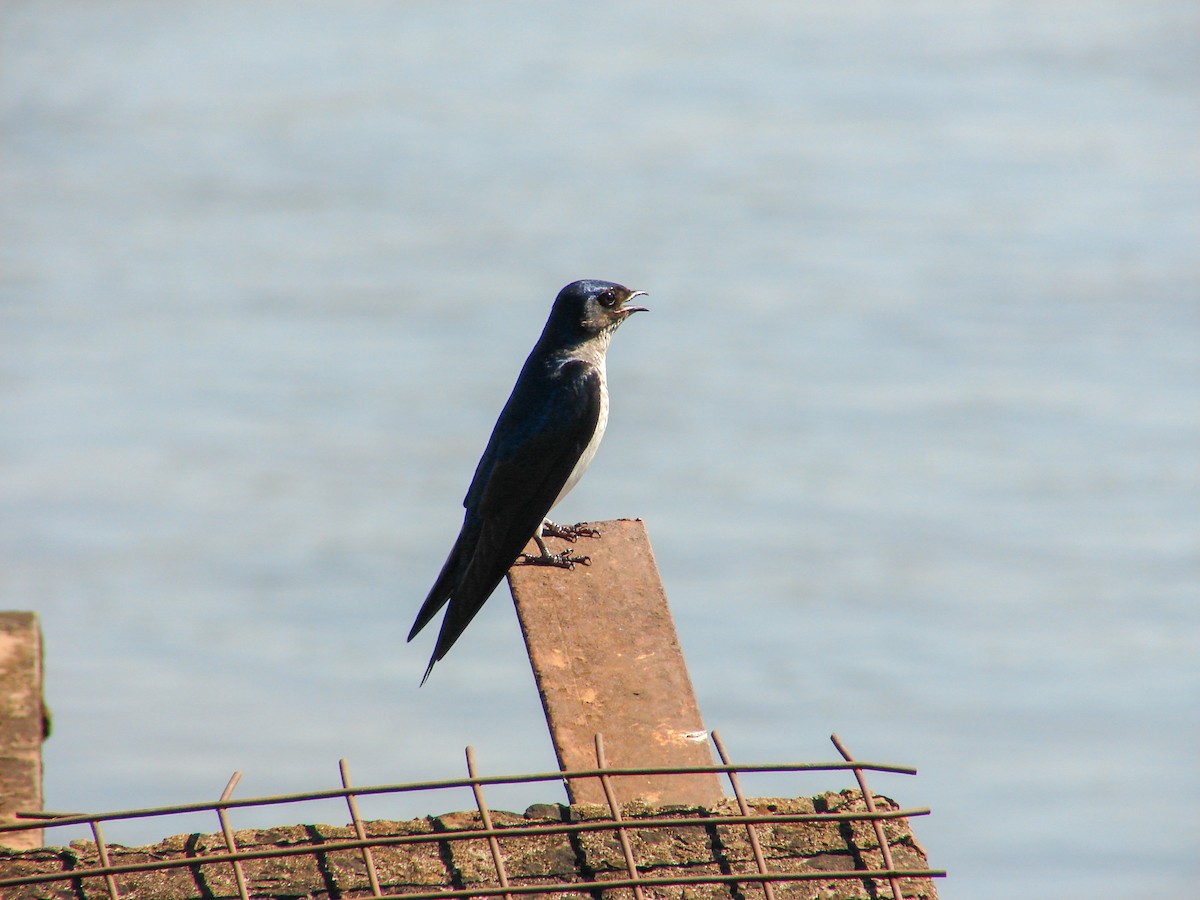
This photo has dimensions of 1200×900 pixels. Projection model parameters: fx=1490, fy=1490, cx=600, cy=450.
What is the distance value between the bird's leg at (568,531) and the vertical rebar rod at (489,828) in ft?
8.34

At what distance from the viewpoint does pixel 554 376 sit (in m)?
9.70

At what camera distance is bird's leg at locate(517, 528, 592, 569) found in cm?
723

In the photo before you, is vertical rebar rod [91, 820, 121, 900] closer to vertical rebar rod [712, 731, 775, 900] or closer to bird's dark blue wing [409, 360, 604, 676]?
vertical rebar rod [712, 731, 775, 900]

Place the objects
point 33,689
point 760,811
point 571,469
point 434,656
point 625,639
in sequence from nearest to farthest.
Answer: point 760,811
point 625,639
point 33,689
point 434,656
point 571,469

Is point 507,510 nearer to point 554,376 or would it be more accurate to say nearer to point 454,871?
point 554,376

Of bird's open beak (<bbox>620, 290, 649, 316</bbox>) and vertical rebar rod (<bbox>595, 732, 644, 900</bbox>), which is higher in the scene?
bird's open beak (<bbox>620, 290, 649, 316</bbox>)

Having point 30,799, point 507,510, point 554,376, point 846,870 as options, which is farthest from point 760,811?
point 554,376

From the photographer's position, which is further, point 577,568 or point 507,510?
point 507,510

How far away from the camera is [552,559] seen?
7.77 m

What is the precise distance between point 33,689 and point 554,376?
153 inches

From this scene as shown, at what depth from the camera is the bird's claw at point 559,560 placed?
7.21 metres

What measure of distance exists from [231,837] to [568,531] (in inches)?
156

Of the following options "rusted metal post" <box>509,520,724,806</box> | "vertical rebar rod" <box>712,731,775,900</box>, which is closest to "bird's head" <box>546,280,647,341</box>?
"rusted metal post" <box>509,520,724,806</box>

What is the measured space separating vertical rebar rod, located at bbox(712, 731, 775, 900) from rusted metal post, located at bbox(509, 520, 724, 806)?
28cm
